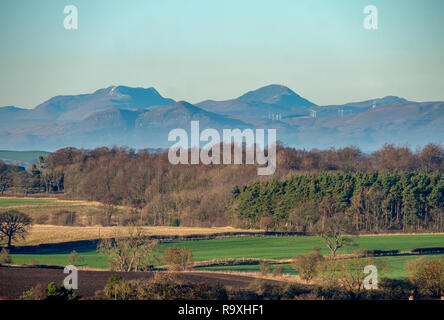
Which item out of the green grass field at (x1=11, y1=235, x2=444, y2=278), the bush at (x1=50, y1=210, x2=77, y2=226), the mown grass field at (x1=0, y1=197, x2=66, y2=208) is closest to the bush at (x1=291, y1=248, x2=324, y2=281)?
the green grass field at (x1=11, y1=235, x2=444, y2=278)

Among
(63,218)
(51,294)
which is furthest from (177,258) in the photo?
(63,218)

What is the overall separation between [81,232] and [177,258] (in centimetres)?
2376

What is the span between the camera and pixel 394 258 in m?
47.3

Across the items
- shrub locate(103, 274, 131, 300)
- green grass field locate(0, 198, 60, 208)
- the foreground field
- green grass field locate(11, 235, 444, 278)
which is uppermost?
green grass field locate(0, 198, 60, 208)

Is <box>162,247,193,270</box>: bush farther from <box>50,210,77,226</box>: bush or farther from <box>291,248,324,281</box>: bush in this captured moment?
<box>50,210,77,226</box>: bush

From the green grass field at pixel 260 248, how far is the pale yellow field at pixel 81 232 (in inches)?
148

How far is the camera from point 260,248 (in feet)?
183

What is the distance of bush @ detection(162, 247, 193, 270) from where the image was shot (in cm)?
4091

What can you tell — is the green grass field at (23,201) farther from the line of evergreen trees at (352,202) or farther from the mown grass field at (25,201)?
the line of evergreen trees at (352,202)

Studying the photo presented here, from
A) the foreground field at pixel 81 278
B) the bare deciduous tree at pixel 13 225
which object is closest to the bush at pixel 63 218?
the bare deciduous tree at pixel 13 225

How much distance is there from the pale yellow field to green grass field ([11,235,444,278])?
3.75 m

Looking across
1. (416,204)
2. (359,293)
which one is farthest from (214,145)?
(359,293)

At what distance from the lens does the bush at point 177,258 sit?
40906 millimetres
